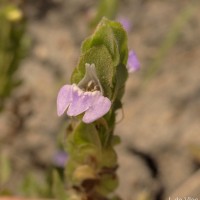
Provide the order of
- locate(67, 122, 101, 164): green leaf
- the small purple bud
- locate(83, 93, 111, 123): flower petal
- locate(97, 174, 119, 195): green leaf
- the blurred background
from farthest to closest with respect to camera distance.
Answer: the blurred background → the small purple bud → locate(97, 174, 119, 195): green leaf → locate(67, 122, 101, 164): green leaf → locate(83, 93, 111, 123): flower petal

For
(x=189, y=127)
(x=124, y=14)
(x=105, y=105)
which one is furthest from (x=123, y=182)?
(x=105, y=105)

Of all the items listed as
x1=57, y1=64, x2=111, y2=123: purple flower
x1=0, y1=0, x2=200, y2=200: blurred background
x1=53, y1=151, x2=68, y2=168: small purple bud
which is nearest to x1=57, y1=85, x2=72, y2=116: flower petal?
x1=57, y1=64, x2=111, y2=123: purple flower

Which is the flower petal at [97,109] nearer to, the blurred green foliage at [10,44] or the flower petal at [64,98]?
the flower petal at [64,98]

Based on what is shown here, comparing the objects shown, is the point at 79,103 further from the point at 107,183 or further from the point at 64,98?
the point at 107,183

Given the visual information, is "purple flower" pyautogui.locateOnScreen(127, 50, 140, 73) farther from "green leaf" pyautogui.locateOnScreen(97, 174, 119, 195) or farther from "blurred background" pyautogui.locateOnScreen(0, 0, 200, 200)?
"blurred background" pyautogui.locateOnScreen(0, 0, 200, 200)

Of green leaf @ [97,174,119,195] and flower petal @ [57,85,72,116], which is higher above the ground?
flower petal @ [57,85,72,116]

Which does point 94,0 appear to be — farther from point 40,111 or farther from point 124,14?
point 40,111

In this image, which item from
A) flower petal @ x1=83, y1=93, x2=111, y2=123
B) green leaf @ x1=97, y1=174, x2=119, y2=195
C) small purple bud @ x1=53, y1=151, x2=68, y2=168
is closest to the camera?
flower petal @ x1=83, y1=93, x2=111, y2=123
